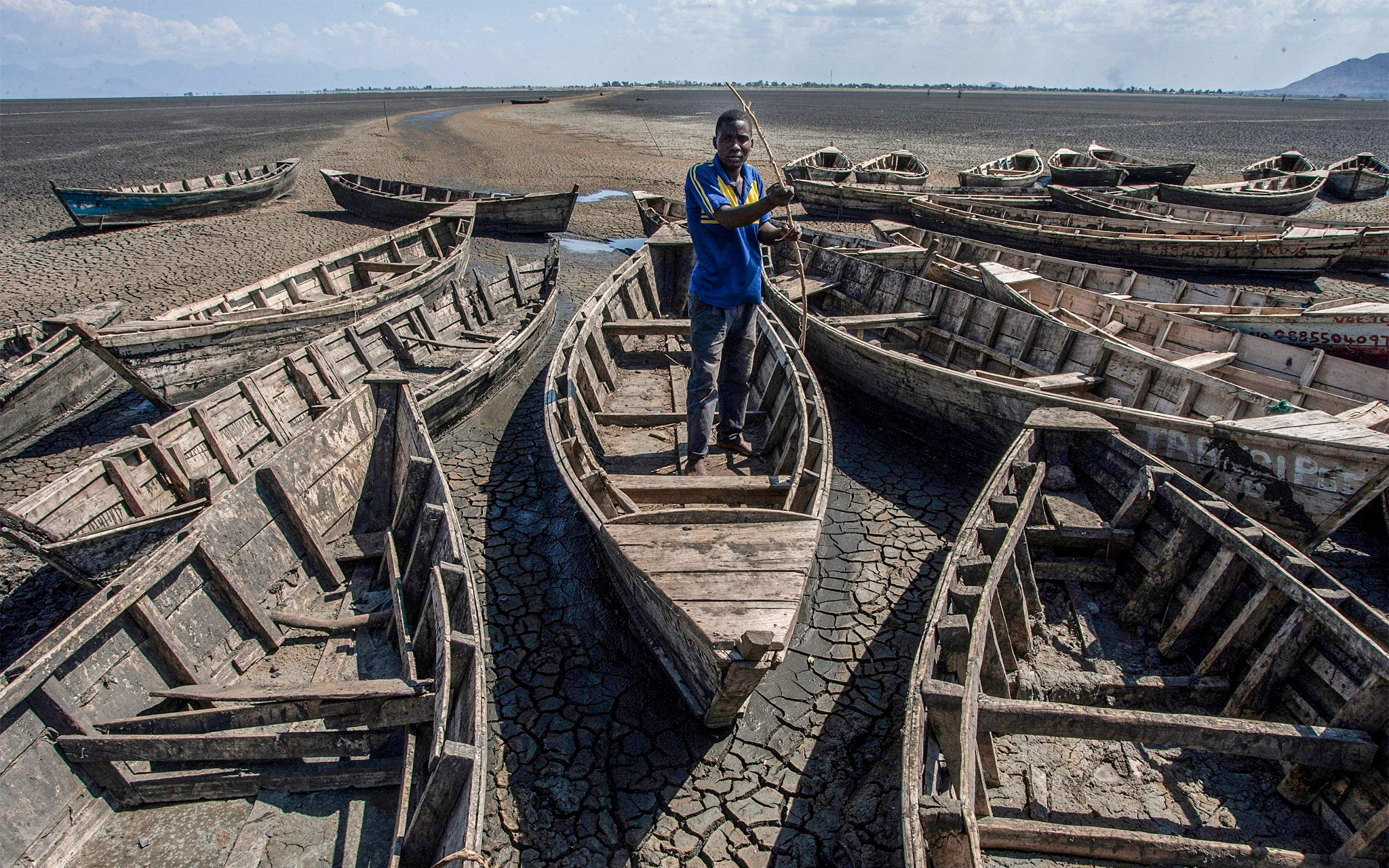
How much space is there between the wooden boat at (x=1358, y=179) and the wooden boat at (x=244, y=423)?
3301 centimetres

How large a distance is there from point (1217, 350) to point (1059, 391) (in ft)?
8.64

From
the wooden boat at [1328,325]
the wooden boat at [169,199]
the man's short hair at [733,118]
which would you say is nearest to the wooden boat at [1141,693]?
the man's short hair at [733,118]

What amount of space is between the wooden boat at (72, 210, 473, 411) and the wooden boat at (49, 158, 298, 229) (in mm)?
12889

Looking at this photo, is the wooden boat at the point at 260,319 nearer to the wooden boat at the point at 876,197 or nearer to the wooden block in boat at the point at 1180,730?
the wooden block in boat at the point at 1180,730

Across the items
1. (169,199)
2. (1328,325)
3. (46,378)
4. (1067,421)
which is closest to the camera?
(1067,421)

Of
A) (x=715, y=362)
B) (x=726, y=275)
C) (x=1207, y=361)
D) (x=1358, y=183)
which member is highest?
(x=726, y=275)

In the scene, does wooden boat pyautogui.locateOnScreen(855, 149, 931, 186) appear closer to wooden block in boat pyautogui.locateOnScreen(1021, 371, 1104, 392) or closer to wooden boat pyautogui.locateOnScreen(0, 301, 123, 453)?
wooden block in boat pyautogui.locateOnScreen(1021, 371, 1104, 392)

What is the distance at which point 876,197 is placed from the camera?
2127cm

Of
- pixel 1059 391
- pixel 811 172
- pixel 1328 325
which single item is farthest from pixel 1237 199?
pixel 1059 391

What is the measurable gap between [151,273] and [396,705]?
1845 centimetres

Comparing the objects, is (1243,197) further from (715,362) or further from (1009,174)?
(715,362)

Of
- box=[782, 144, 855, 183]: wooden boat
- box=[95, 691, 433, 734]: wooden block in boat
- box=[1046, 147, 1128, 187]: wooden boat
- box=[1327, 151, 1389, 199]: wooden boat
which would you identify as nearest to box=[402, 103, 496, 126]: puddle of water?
box=[782, 144, 855, 183]: wooden boat

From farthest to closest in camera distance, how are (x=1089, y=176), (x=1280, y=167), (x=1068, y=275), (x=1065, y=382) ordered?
(x=1280, y=167) → (x=1089, y=176) → (x=1068, y=275) → (x=1065, y=382)

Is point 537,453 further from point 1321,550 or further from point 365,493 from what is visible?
point 1321,550
